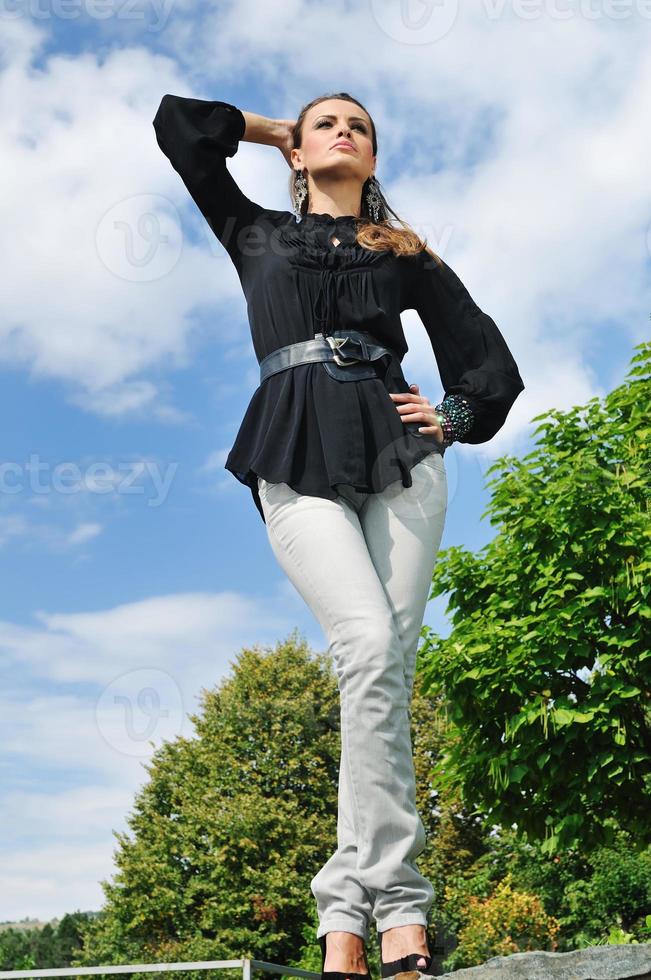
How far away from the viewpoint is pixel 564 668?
10.9 metres

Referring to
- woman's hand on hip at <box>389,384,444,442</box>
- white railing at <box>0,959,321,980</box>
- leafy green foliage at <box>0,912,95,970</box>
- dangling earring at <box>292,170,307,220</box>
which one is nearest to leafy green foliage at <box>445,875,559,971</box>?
white railing at <box>0,959,321,980</box>

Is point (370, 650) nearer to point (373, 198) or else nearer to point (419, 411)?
point (419, 411)

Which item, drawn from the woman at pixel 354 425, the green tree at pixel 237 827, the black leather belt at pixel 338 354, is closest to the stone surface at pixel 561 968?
the woman at pixel 354 425

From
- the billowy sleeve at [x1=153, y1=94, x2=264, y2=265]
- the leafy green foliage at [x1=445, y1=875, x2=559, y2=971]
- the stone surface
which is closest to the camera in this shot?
the stone surface

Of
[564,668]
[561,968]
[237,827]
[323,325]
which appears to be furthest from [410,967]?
[237,827]

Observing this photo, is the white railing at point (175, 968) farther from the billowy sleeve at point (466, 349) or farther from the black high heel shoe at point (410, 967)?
the billowy sleeve at point (466, 349)

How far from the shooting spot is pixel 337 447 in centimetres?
300

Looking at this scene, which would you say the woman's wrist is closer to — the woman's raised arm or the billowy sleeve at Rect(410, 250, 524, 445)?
the woman's raised arm

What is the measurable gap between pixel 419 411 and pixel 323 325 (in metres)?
0.45

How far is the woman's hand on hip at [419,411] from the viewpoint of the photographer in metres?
3.20

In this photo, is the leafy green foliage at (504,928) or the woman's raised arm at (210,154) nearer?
the woman's raised arm at (210,154)

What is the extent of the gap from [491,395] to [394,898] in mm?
1812

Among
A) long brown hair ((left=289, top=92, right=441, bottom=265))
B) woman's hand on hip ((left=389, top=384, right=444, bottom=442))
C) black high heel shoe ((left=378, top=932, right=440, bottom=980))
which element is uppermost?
Answer: long brown hair ((left=289, top=92, right=441, bottom=265))

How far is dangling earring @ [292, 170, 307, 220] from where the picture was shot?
147 inches
